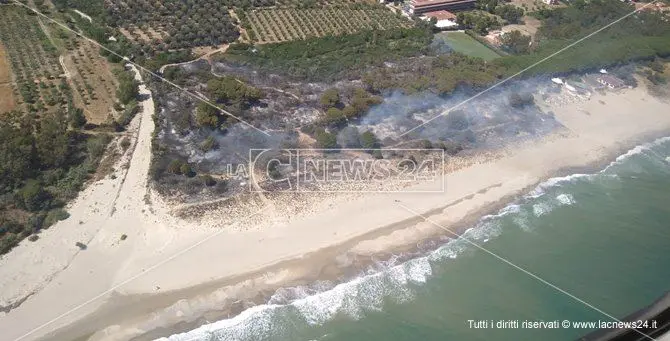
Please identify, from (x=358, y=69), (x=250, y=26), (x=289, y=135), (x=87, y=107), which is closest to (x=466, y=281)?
(x=289, y=135)

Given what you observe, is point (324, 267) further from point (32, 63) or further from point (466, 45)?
point (466, 45)

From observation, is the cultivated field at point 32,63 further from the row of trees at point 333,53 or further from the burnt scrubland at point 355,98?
the row of trees at point 333,53

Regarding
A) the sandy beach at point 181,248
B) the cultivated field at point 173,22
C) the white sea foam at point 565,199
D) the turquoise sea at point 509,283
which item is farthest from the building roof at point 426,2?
the white sea foam at point 565,199

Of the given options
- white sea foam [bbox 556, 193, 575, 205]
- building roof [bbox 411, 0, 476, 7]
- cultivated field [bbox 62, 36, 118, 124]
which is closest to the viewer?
white sea foam [bbox 556, 193, 575, 205]

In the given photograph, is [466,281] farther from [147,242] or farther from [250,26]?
[250,26]

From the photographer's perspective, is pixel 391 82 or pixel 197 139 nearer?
pixel 197 139

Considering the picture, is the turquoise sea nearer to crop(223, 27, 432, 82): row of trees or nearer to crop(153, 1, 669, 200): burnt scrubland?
crop(153, 1, 669, 200): burnt scrubland

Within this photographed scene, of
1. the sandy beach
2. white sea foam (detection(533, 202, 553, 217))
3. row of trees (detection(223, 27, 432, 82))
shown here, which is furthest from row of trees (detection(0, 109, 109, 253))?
white sea foam (detection(533, 202, 553, 217))
